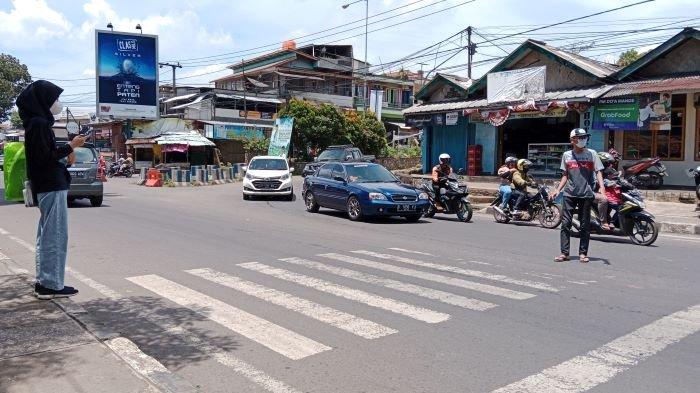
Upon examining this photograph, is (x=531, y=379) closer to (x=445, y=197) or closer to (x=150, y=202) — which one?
(x=445, y=197)

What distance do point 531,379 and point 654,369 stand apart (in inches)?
37.8

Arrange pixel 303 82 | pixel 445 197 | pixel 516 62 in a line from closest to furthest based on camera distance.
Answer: pixel 445 197 < pixel 516 62 < pixel 303 82

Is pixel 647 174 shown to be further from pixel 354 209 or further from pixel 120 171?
pixel 120 171

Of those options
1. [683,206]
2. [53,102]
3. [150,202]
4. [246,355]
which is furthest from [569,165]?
[150,202]

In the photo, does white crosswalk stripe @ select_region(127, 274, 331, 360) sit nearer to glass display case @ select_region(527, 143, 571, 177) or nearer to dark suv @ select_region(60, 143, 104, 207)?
dark suv @ select_region(60, 143, 104, 207)

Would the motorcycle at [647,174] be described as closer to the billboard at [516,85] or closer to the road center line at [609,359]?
the billboard at [516,85]

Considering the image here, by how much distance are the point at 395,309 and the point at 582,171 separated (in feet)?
14.8

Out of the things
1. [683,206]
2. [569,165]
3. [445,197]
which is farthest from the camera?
[683,206]

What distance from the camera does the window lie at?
767 inches

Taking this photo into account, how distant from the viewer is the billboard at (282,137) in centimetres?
3672

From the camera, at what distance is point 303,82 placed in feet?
174

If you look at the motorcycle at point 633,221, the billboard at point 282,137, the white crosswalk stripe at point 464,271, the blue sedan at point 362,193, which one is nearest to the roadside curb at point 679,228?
the motorcycle at point 633,221

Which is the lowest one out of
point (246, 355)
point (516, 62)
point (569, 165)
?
point (246, 355)

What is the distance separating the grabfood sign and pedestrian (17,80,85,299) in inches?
688
